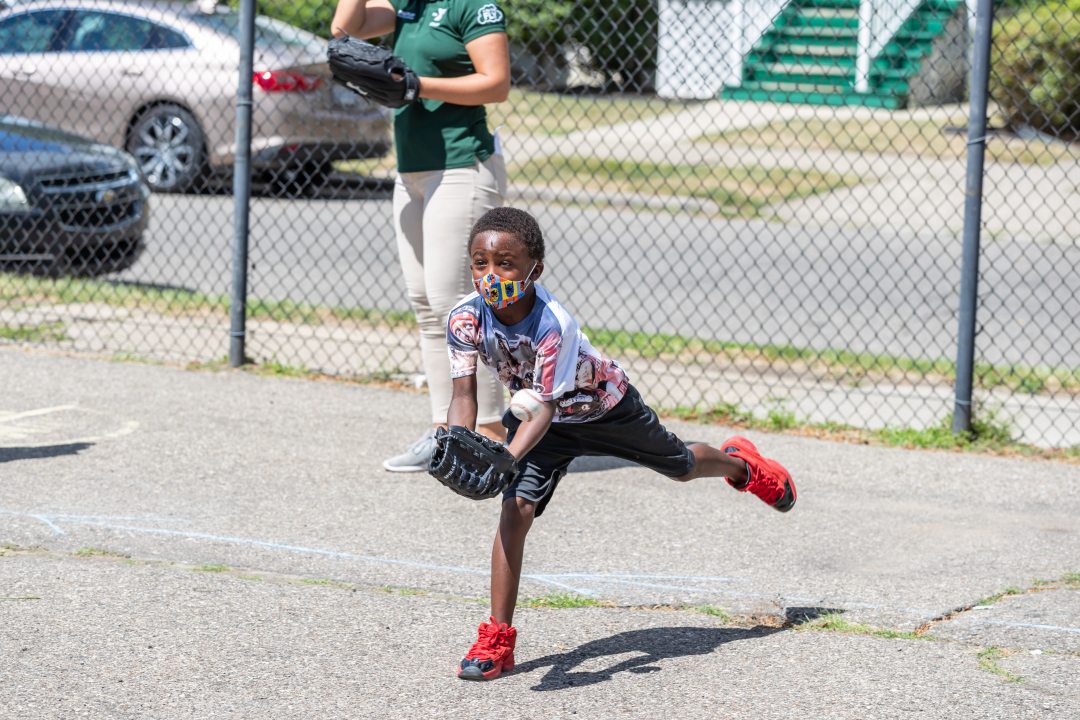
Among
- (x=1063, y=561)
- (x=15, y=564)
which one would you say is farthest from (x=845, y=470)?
(x=15, y=564)

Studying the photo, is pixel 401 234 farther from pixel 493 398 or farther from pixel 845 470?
pixel 845 470

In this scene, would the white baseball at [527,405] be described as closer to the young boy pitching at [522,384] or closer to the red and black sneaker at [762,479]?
the young boy pitching at [522,384]

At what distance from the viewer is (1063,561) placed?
16.0 feet

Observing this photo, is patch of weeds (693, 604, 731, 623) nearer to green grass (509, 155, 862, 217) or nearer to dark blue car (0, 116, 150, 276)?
dark blue car (0, 116, 150, 276)

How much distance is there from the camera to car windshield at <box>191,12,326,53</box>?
1251cm

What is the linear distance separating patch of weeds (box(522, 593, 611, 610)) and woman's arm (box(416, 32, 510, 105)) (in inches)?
78.0

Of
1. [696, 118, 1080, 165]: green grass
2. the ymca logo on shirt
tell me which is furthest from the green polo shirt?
[696, 118, 1080, 165]: green grass

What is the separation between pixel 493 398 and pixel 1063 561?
2220 millimetres

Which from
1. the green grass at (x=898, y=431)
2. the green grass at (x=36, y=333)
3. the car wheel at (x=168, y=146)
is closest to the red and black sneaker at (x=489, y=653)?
the green grass at (x=898, y=431)

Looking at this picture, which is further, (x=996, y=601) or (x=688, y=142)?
(x=688, y=142)

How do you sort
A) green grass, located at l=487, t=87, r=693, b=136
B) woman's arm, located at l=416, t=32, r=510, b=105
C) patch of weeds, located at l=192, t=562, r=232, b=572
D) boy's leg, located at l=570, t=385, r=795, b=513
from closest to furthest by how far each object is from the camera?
boy's leg, located at l=570, t=385, r=795, b=513, patch of weeds, located at l=192, t=562, r=232, b=572, woman's arm, located at l=416, t=32, r=510, b=105, green grass, located at l=487, t=87, r=693, b=136

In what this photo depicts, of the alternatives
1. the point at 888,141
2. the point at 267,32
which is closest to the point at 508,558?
the point at 267,32

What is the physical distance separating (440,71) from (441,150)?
0.98 ft

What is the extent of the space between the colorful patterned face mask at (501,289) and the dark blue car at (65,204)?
5.76 m
